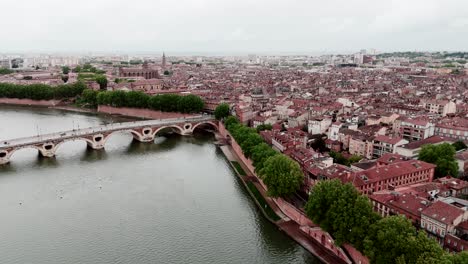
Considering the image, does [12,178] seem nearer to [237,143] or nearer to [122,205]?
[122,205]

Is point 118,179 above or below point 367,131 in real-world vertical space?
below

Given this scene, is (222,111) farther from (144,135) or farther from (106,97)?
(106,97)

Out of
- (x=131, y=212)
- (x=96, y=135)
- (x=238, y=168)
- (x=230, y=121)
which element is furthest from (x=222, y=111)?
(x=131, y=212)

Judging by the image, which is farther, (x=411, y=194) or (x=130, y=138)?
(x=130, y=138)

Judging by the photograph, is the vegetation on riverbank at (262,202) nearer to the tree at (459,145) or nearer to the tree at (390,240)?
the tree at (390,240)

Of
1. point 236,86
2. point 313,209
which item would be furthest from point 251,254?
point 236,86

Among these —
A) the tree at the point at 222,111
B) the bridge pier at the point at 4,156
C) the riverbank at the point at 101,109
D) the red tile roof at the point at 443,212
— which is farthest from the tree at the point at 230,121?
the red tile roof at the point at 443,212

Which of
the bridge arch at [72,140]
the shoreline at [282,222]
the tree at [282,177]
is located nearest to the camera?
the shoreline at [282,222]

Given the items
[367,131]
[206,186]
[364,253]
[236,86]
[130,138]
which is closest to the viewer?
[364,253]
